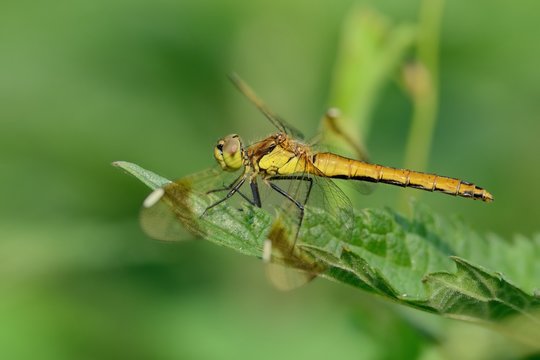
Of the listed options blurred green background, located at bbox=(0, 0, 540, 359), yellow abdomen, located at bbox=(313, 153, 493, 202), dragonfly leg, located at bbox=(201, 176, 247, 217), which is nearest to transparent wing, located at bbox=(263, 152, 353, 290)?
dragonfly leg, located at bbox=(201, 176, 247, 217)

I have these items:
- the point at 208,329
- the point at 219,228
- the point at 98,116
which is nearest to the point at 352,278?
the point at 219,228

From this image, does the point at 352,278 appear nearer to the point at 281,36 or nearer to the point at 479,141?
the point at 281,36

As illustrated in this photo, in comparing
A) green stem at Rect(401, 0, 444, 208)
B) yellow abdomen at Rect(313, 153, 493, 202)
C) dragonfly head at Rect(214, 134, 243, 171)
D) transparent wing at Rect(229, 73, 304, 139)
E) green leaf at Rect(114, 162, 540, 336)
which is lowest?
green leaf at Rect(114, 162, 540, 336)

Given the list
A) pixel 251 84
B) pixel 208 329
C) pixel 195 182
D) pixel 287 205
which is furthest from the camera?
pixel 251 84

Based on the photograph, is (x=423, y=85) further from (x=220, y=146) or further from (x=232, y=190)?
(x=232, y=190)

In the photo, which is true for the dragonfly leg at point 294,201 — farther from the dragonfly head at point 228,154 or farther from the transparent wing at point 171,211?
the transparent wing at point 171,211

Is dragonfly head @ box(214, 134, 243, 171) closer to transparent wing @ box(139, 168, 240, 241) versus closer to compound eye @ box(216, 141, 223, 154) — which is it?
compound eye @ box(216, 141, 223, 154)

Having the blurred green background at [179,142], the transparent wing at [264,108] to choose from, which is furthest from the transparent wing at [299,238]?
the blurred green background at [179,142]
